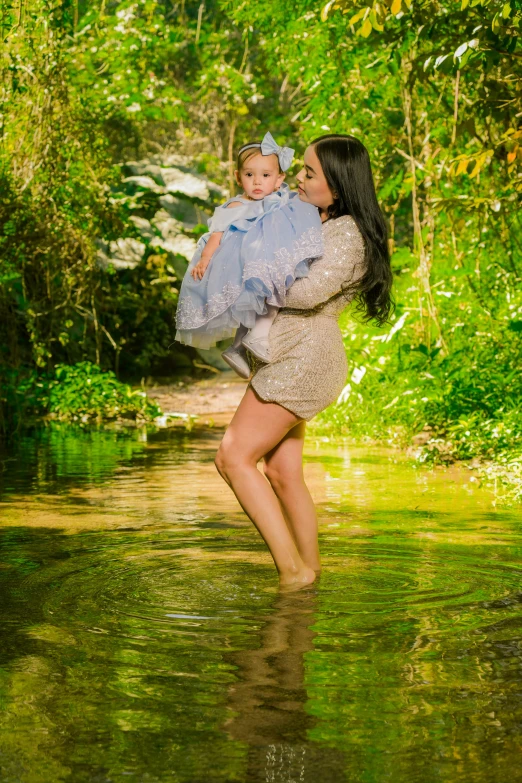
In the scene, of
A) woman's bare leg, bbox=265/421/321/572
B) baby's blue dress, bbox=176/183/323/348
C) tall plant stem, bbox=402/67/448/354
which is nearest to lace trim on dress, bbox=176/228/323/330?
baby's blue dress, bbox=176/183/323/348

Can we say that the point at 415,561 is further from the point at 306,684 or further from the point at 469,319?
the point at 469,319

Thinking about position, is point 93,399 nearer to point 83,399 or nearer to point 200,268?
point 83,399

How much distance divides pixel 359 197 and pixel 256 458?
1081mm

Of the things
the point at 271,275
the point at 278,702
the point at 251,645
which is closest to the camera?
the point at 278,702

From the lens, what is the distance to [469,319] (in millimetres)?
10406

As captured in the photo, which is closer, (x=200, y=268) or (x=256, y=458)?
(x=200, y=268)

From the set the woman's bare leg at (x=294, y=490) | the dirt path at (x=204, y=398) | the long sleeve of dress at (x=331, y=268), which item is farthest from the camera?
the dirt path at (x=204, y=398)

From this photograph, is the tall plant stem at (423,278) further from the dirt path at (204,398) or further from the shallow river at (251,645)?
the shallow river at (251,645)

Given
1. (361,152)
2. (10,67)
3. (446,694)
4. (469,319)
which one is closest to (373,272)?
(361,152)

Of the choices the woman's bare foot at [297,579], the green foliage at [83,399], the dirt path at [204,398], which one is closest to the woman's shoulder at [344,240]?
the woman's bare foot at [297,579]

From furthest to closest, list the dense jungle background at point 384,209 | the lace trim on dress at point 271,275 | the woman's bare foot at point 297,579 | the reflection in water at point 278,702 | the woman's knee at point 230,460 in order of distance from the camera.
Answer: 1. the dense jungle background at point 384,209
2. the woman's bare foot at point 297,579
3. the woman's knee at point 230,460
4. the lace trim on dress at point 271,275
5. the reflection in water at point 278,702

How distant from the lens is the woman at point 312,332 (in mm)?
4645

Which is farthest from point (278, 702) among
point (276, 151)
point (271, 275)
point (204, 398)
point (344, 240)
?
point (204, 398)

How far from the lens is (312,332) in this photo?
4.71 m
